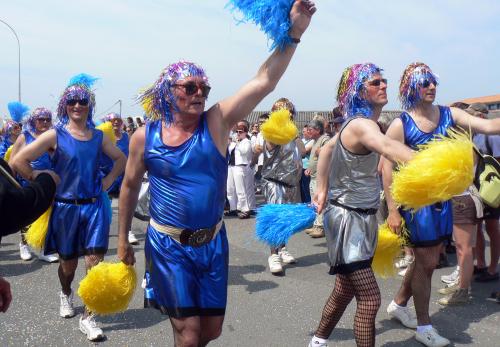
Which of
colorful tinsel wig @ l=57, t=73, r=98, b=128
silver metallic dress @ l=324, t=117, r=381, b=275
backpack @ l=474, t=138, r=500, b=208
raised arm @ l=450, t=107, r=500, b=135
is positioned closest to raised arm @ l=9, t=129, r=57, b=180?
colorful tinsel wig @ l=57, t=73, r=98, b=128

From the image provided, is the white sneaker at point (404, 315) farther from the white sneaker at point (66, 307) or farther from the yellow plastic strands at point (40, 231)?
the yellow plastic strands at point (40, 231)

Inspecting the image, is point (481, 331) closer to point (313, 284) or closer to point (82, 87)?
point (313, 284)

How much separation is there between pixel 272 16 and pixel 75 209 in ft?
8.42

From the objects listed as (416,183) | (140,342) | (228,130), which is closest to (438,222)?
(416,183)

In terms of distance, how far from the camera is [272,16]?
249 centimetres

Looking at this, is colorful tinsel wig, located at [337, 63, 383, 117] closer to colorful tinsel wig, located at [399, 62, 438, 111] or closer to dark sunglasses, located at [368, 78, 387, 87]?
dark sunglasses, located at [368, 78, 387, 87]

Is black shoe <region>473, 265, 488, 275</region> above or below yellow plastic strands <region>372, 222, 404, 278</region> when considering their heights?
below

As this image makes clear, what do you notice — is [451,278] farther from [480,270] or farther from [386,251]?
[386,251]

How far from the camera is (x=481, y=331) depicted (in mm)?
3980

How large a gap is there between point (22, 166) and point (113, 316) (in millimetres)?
1549

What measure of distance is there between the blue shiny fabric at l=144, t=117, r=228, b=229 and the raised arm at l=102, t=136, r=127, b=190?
1.79 meters

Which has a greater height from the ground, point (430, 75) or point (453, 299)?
point (430, 75)

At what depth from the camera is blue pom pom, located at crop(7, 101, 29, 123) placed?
880 centimetres

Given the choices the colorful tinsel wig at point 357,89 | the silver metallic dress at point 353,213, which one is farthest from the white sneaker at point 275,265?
the colorful tinsel wig at point 357,89
